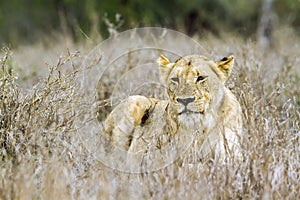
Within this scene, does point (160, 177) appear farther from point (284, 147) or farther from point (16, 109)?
point (16, 109)

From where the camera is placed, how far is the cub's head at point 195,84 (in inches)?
161

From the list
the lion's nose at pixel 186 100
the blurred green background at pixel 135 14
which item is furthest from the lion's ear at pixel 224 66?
the blurred green background at pixel 135 14

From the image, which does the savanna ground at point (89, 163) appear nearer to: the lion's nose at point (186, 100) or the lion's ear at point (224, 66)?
the lion's ear at point (224, 66)

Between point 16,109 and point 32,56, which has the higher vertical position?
point 32,56

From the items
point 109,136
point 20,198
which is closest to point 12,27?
point 109,136

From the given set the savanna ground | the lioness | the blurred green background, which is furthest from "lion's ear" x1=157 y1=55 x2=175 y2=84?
the blurred green background

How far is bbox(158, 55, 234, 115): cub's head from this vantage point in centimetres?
409

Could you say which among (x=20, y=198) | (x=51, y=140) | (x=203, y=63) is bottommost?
(x=20, y=198)

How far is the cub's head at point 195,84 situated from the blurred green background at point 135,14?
11070 millimetres

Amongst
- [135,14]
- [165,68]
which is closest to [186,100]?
[165,68]

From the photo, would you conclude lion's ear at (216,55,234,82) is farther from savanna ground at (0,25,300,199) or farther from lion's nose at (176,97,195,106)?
lion's nose at (176,97,195,106)

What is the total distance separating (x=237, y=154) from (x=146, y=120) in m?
0.92

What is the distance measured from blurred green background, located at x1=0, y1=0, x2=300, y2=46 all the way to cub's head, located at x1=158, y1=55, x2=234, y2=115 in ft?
36.3

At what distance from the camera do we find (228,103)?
4.37 m
